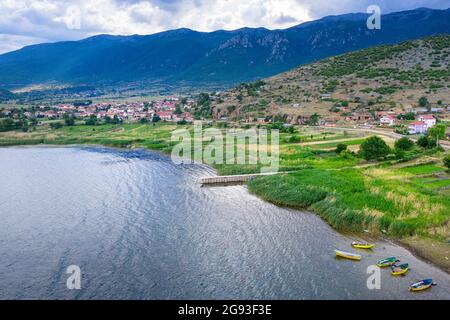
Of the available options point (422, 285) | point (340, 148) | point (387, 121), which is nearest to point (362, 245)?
point (422, 285)

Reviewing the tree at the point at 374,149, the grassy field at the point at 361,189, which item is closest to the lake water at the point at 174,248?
the grassy field at the point at 361,189

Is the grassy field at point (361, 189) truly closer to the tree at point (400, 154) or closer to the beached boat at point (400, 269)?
the tree at point (400, 154)

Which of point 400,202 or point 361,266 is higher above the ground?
point 400,202

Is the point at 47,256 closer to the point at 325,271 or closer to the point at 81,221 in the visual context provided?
the point at 81,221

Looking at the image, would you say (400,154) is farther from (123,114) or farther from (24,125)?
(123,114)
